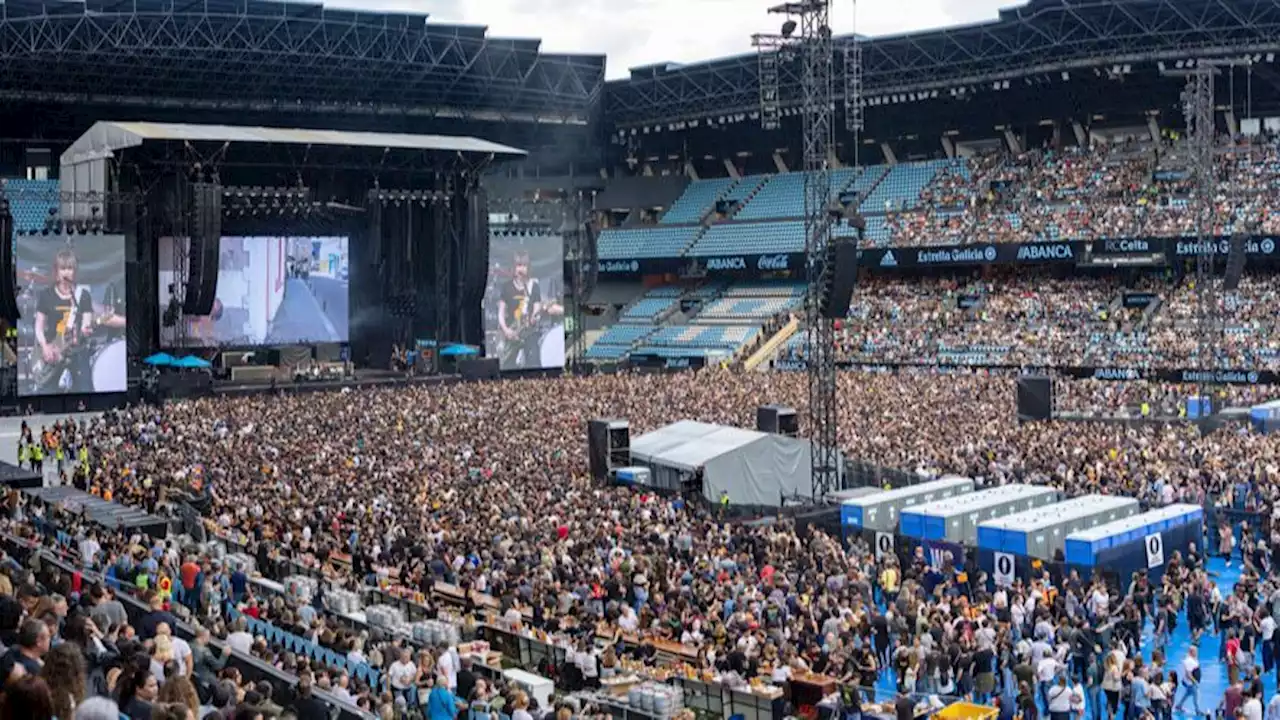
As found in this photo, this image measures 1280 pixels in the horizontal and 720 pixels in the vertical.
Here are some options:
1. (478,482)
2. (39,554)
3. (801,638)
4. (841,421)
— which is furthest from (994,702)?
(841,421)

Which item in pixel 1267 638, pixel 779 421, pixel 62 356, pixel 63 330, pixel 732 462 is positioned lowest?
pixel 1267 638

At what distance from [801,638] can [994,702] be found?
2.18 metres

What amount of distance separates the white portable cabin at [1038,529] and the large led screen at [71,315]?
105ft

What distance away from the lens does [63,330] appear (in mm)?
44500

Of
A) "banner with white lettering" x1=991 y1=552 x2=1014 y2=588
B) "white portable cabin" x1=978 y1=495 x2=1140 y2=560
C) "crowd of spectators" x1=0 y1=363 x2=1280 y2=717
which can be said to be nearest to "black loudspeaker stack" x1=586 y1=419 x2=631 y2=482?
"crowd of spectators" x1=0 y1=363 x2=1280 y2=717

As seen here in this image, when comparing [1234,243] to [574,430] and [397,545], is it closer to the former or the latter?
[574,430]

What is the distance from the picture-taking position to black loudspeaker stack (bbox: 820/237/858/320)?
28.3 metres

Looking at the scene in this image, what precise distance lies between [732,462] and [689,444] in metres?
1.54

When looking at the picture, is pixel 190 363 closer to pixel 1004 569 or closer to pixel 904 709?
pixel 1004 569

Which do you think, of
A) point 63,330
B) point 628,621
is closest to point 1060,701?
point 628,621

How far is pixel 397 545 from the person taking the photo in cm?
2083

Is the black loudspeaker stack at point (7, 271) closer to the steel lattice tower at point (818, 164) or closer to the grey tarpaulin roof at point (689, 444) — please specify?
the grey tarpaulin roof at point (689, 444)

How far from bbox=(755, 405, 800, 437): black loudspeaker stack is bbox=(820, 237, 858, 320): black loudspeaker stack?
4.46m

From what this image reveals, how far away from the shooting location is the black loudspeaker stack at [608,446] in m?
28.7
